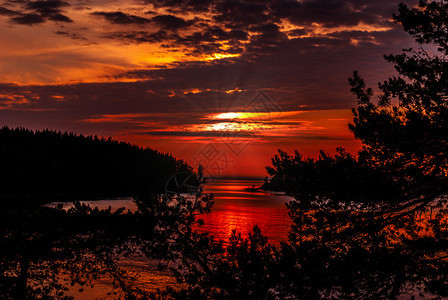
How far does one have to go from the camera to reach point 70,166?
11938cm

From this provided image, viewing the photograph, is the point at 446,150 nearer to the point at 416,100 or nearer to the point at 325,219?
the point at 416,100

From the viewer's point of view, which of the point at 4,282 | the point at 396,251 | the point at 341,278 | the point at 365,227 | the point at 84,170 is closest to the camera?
the point at 341,278

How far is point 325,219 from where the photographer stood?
11312mm

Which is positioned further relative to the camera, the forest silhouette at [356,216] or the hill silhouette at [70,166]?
the hill silhouette at [70,166]

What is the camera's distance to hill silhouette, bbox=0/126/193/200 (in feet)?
332

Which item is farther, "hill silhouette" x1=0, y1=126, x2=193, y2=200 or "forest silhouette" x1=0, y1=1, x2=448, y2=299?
"hill silhouette" x1=0, y1=126, x2=193, y2=200

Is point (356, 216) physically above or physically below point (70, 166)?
above

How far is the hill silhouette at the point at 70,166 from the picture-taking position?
332 ft

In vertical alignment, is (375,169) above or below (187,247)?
above

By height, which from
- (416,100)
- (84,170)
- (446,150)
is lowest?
(84,170)

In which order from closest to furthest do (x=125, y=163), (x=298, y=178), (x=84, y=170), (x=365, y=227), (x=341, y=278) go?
(x=341, y=278), (x=365, y=227), (x=298, y=178), (x=84, y=170), (x=125, y=163)

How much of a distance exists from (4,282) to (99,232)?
12.3ft

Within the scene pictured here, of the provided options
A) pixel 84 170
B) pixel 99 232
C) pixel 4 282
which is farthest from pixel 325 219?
pixel 84 170

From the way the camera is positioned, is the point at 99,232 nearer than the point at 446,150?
No
